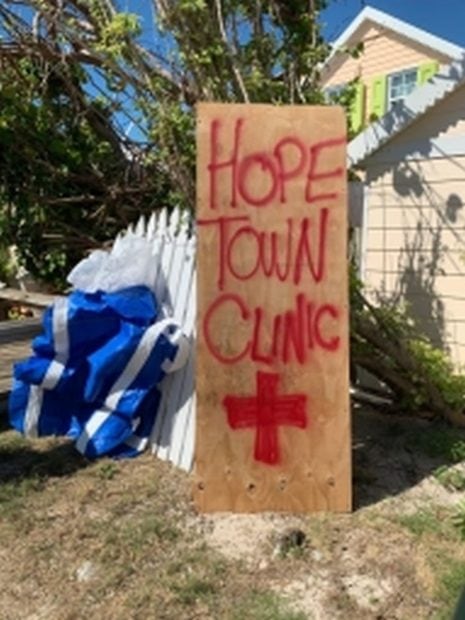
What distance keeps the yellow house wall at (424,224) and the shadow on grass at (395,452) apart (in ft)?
2.80

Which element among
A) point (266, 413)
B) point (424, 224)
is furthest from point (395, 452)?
point (424, 224)

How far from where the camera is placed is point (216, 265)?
348cm

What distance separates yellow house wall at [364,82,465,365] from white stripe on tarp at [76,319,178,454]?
2.42m

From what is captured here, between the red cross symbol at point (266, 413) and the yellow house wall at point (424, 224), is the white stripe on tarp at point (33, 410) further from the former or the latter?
the yellow house wall at point (424, 224)

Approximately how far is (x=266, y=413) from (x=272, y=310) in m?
0.55

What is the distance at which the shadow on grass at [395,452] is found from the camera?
3.91 metres

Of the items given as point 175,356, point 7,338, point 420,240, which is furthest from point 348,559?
point 7,338

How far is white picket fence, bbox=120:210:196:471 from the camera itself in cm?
423

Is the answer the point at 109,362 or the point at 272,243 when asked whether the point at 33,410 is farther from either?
the point at 272,243

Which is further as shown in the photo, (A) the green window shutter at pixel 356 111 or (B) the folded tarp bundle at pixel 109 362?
(A) the green window shutter at pixel 356 111

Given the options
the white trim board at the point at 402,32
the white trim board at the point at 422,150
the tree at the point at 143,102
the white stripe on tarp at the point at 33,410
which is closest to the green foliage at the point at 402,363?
the tree at the point at 143,102

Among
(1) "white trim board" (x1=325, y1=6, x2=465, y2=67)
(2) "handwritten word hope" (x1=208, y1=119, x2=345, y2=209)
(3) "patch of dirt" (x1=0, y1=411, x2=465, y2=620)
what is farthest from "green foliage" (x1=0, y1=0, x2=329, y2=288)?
(1) "white trim board" (x1=325, y1=6, x2=465, y2=67)

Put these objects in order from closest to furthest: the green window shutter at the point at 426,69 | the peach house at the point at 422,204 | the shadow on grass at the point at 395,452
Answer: the shadow on grass at the point at 395,452, the peach house at the point at 422,204, the green window shutter at the point at 426,69

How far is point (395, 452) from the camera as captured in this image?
4.46 m
